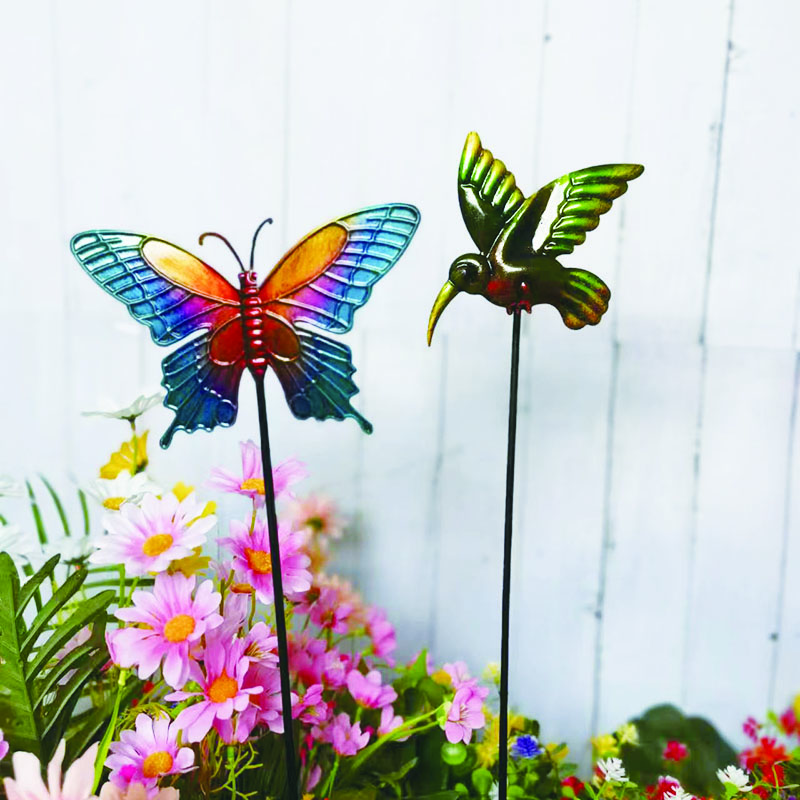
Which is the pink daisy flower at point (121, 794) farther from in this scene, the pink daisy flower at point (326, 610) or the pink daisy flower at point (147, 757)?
the pink daisy flower at point (326, 610)

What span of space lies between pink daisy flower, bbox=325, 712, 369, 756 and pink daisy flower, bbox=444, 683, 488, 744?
0.29ft

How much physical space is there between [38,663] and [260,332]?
37 cm

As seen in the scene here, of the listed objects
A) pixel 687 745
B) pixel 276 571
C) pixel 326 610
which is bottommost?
pixel 687 745

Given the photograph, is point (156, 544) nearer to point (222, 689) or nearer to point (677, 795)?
point (222, 689)

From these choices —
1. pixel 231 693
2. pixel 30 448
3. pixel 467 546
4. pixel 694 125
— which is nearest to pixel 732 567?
pixel 467 546

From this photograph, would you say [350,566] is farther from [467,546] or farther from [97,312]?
[97,312]

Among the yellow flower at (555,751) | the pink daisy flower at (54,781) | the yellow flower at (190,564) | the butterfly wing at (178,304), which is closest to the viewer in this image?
the pink daisy flower at (54,781)

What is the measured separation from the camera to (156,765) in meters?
0.68

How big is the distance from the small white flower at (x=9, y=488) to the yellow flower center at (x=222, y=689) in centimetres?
30

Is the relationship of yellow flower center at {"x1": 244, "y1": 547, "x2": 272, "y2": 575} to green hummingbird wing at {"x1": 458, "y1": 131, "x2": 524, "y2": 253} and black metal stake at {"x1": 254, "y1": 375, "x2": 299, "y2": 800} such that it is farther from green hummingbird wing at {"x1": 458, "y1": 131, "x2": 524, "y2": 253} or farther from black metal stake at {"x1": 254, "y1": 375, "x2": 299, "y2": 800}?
green hummingbird wing at {"x1": 458, "y1": 131, "x2": 524, "y2": 253}

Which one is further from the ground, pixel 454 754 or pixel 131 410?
pixel 131 410

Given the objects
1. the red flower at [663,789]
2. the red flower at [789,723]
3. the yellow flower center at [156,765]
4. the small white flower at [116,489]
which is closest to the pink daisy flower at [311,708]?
the yellow flower center at [156,765]

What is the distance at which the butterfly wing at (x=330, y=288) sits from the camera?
69 centimetres

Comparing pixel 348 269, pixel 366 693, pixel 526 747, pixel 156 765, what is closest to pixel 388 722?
pixel 366 693
